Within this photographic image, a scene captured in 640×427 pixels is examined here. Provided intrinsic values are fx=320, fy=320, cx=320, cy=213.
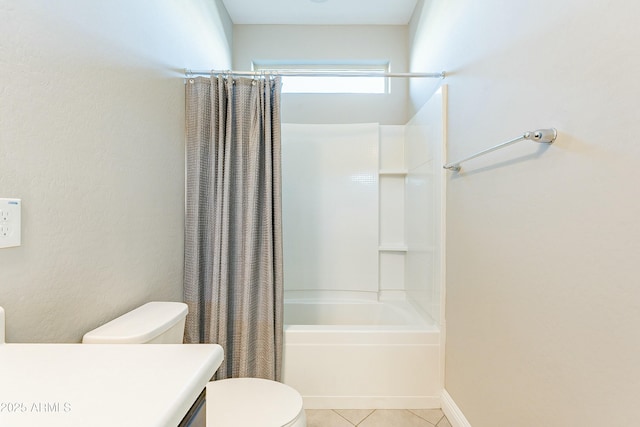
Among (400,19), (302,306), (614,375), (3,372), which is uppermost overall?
(400,19)

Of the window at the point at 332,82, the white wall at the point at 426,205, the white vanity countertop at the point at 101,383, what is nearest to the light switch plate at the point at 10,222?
the white vanity countertop at the point at 101,383

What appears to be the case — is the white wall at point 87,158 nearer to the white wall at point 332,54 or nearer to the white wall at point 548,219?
the white wall at point 332,54

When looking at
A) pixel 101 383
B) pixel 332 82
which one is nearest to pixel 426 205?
pixel 332 82

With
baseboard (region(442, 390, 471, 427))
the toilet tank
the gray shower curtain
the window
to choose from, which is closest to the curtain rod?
the gray shower curtain

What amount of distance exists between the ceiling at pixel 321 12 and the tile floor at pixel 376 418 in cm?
278

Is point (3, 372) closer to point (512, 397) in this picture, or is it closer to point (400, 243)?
point (512, 397)

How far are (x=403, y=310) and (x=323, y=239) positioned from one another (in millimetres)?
836

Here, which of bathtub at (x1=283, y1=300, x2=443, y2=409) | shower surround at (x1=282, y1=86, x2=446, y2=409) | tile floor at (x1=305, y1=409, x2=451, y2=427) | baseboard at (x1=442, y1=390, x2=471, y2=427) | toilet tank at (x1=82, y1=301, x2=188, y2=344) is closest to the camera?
toilet tank at (x1=82, y1=301, x2=188, y2=344)

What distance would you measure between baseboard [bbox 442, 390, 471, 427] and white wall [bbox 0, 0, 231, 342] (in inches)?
61.2

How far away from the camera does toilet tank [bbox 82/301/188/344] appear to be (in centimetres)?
97

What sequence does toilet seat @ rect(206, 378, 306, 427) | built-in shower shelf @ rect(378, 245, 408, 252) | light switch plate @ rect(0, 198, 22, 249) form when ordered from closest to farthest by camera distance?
light switch plate @ rect(0, 198, 22, 249), toilet seat @ rect(206, 378, 306, 427), built-in shower shelf @ rect(378, 245, 408, 252)

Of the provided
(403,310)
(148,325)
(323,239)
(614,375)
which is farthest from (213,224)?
(614,375)

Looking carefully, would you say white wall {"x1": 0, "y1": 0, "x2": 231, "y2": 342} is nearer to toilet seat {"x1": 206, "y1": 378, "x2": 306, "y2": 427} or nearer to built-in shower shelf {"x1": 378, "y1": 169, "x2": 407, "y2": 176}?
toilet seat {"x1": 206, "y1": 378, "x2": 306, "y2": 427}

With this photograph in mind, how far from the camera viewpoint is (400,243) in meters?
2.69
